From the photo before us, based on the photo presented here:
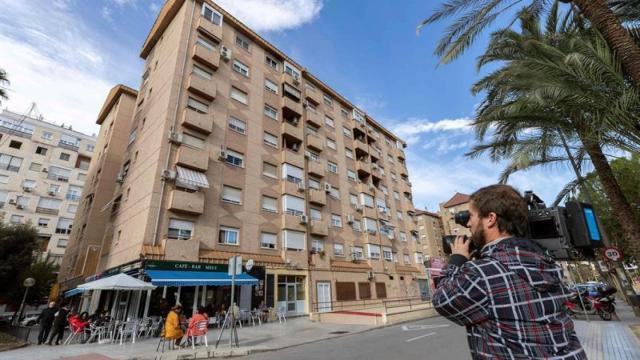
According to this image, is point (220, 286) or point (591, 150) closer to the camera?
point (591, 150)

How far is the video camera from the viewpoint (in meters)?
2.52

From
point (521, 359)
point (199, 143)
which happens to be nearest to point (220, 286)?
point (199, 143)

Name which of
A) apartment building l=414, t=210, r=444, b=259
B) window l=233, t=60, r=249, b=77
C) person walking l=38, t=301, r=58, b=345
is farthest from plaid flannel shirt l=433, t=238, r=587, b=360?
apartment building l=414, t=210, r=444, b=259

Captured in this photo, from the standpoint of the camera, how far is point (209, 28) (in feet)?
72.9

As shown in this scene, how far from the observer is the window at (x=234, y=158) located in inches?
787

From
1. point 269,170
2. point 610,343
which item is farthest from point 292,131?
point 610,343

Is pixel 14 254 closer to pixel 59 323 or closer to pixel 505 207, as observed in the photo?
pixel 59 323

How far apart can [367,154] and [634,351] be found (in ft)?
92.0

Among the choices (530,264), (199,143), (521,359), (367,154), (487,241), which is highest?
(367,154)

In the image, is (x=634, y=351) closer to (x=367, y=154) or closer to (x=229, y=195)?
(x=229, y=195)

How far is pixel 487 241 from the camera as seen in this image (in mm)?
1998

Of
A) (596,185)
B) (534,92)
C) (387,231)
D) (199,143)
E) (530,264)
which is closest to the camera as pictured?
(530,264)

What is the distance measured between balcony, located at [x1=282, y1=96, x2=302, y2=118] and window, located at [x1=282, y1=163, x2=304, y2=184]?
532cm

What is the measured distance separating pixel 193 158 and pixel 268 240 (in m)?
6.97
